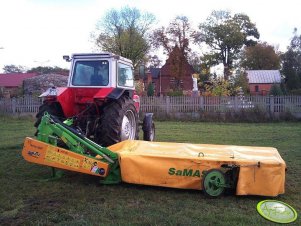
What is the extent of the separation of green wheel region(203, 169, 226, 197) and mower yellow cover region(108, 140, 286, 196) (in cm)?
11

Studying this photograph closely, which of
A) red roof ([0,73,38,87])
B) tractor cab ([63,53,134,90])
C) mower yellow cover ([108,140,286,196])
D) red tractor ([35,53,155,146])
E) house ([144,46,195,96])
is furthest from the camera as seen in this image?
red roof ([0,73,38,87])

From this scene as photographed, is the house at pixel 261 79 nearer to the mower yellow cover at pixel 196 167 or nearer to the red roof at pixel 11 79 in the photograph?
the red roof at pixel 11 79

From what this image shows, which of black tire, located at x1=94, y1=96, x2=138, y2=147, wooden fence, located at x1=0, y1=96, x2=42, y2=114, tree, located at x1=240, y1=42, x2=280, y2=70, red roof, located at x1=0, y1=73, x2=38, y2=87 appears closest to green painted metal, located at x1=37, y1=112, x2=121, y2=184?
black tire, located at x1=94, y1=96, x2=138, y2=147

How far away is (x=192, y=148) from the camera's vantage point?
573 centimetres

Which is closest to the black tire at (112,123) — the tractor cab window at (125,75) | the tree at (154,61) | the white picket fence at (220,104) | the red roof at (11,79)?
Answer: the tractor cab window at (125,75)

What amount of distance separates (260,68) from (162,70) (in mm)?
19603

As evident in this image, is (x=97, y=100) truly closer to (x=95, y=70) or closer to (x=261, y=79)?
(x=95, y=70)

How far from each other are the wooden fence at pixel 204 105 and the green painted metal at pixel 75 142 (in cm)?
1431

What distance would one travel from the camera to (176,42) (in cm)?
4572

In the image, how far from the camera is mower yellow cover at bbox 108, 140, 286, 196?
4.81 m

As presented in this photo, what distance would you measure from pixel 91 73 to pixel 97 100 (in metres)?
1.10

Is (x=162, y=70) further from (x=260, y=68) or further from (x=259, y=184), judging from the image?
(x=259, y=184)

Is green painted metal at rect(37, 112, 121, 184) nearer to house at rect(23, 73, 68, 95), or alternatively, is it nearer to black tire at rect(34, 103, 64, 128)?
black tire at rect(34, 103, 64, 128)

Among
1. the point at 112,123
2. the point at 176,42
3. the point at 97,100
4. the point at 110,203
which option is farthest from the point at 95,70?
the point at 176,42
